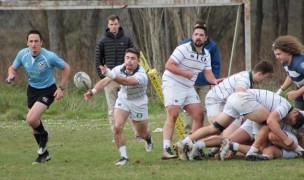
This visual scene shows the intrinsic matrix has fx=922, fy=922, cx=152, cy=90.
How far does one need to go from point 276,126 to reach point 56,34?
77.5ft

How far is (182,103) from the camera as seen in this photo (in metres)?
13.1

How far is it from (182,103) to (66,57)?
628 inches

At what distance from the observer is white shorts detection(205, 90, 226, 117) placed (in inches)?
511

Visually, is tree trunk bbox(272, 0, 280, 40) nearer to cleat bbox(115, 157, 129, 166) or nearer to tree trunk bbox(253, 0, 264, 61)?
tree trunk bbox(253, 0, 264, 61)

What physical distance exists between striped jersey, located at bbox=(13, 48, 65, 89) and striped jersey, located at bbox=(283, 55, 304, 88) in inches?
128

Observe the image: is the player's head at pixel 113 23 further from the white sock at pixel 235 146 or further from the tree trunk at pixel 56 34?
the tree trunk at pixel 56 34

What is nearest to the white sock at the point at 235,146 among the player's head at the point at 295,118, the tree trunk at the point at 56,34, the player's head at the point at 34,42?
the player's head at the point at 295,118

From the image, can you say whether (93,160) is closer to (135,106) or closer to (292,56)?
(135,106)

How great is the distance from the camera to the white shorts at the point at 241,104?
470 inches

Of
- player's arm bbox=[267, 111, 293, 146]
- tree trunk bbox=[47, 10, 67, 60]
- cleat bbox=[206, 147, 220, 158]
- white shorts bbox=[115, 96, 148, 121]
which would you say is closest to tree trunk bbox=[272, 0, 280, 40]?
tree trunk bbox=[47, 10, 67, 60]

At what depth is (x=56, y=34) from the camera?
114ft

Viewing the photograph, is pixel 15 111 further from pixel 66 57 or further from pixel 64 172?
pixel 64 172

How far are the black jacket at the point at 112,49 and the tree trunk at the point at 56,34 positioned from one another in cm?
1506

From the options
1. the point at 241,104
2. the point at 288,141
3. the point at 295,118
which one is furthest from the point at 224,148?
the point at 295,118
